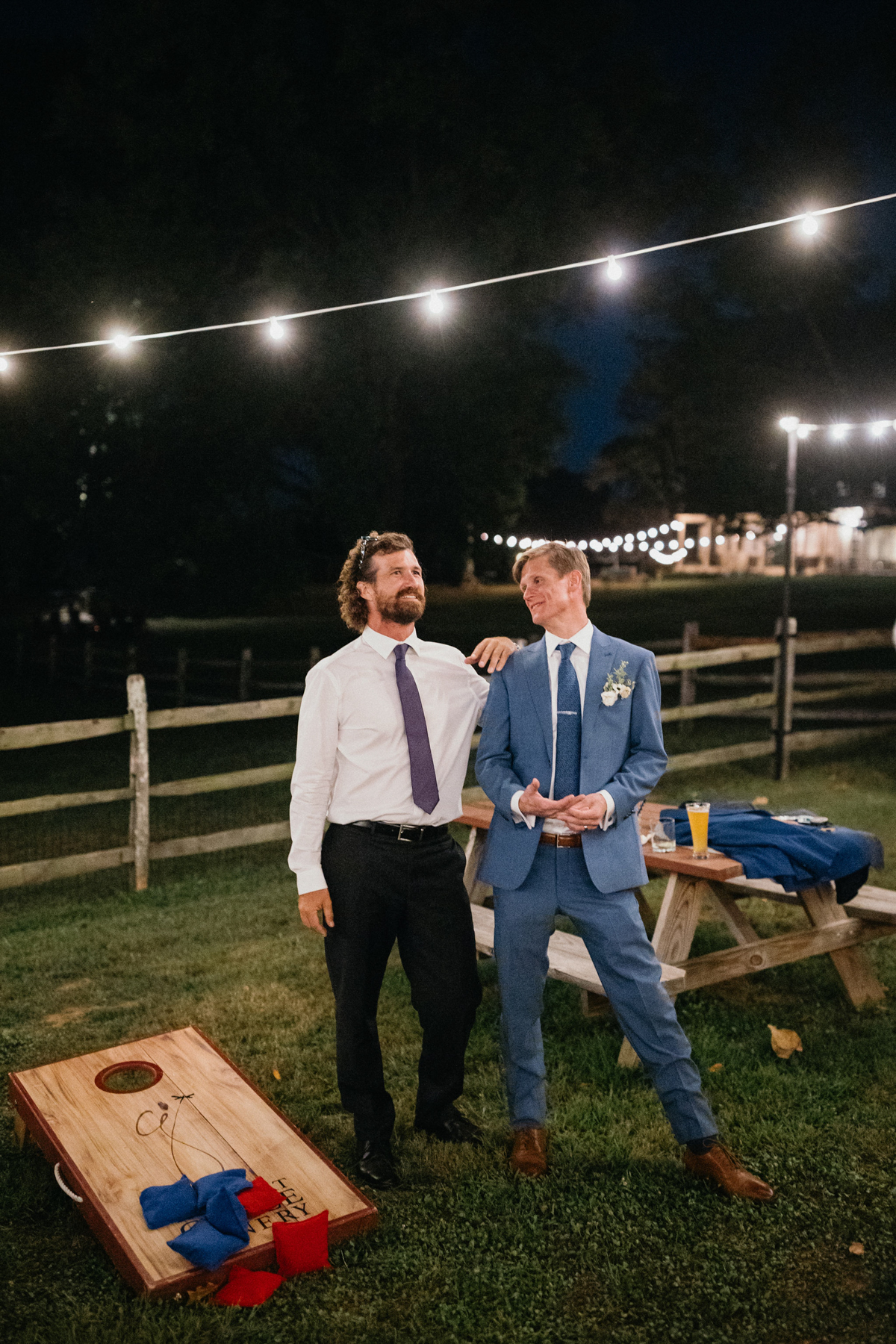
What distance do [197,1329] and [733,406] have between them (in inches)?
775

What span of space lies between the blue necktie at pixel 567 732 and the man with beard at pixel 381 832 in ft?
1.08

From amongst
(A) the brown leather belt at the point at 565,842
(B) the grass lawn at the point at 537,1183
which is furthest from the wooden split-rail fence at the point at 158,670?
(A) the brown leather belt at the point at 565,842

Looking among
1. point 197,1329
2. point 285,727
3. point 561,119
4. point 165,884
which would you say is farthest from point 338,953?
point 561,119

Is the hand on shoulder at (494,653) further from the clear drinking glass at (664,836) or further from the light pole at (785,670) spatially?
the light pole at (785,670)

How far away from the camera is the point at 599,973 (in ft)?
10.8

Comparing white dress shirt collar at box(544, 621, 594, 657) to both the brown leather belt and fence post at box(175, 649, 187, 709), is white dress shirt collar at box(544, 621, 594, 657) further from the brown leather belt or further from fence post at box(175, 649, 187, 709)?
fence post at box(175, 649, 187, 709)

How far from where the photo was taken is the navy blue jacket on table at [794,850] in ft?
13.7

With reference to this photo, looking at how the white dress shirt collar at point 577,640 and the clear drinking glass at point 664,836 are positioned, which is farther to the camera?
the clear drinking glass at point 664,836

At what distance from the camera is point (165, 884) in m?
6.98

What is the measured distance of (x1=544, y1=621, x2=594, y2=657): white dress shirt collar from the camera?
11.0 feet

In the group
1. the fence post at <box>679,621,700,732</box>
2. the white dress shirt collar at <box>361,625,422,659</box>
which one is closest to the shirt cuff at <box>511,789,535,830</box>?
the white dress shirt collar at <box>361,625,422,659</box>

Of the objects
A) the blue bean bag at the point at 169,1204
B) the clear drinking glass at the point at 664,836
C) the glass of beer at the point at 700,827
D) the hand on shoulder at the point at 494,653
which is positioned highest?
the hand on shoulder at the point at 494,653

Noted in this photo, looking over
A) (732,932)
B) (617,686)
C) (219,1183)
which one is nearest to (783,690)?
(732,932)

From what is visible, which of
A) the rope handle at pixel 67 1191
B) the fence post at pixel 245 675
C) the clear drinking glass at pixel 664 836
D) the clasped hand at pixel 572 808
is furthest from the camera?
the fence post at pixel 245 675
